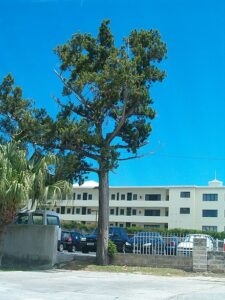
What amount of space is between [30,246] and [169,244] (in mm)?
6398

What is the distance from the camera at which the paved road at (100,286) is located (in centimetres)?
1390

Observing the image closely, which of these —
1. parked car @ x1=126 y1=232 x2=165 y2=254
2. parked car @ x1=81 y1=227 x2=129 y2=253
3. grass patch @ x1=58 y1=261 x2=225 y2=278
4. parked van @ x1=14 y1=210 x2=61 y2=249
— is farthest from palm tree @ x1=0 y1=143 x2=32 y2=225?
parked car @ x1=81 y1=227 x2=129 y2=253

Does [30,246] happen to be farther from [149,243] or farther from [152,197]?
[152,197]

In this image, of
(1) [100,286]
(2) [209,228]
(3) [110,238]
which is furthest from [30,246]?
(2) [209,228]

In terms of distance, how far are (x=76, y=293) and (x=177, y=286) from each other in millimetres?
4289

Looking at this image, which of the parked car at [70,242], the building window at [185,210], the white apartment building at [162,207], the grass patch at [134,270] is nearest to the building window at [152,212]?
the white apartment building at [162,207]

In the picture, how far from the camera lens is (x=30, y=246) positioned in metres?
23.5

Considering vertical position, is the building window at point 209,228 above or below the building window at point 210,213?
below

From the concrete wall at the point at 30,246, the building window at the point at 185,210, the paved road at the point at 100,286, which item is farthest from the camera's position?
the building window at the point at 185,210

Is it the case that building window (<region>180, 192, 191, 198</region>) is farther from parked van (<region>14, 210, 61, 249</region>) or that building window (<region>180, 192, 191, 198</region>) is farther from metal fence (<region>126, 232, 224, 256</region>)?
metal fence (<region>126, 232, 224, 256</region>)

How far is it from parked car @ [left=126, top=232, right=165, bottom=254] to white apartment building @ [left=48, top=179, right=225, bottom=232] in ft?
179

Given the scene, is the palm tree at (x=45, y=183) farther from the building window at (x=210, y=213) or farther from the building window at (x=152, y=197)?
the building window at (x=152, y=197)

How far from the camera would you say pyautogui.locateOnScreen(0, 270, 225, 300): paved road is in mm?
13898

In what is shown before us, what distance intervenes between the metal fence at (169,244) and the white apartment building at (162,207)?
5487 cm
